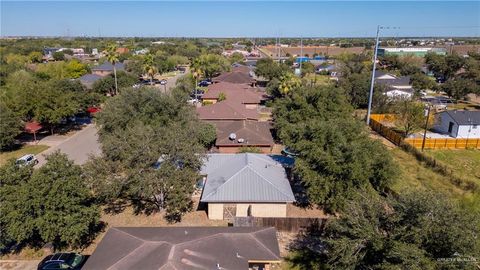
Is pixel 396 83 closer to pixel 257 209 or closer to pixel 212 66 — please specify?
pixel 212 66

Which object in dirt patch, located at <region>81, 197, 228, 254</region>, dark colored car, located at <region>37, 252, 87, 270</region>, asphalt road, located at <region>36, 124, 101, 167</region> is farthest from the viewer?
asphalt road, located at <region>36, 124, 101, 167</region>

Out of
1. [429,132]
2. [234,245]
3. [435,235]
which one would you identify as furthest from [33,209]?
[429,132]

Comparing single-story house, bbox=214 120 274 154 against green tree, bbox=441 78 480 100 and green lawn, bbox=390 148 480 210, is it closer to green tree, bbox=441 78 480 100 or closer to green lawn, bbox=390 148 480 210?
green lawn, bbox=390 148 480 210

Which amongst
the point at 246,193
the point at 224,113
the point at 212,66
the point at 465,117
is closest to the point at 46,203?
A: the point at 246,193

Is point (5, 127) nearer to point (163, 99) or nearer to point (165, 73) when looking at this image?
point (163, 99)

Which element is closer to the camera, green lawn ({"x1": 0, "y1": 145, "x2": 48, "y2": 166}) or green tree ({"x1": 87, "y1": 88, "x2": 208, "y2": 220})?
green tree ({"x1": 87, "y1": 88, "x2": 208, "y2": 220})

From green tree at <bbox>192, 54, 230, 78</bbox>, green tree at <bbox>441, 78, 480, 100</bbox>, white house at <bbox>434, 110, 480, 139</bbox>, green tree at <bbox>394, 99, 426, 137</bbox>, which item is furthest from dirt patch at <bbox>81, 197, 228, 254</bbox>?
green tree at <bbox>192, 54, 230, 78</bbox>
